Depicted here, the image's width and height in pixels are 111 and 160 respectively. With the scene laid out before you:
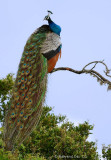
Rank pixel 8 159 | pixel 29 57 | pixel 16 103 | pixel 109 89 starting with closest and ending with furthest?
pixel 8 159 < pixel 16 103 < pixel 29 57 < pixel 109 89

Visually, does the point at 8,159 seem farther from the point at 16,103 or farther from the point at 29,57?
the point at 29,57

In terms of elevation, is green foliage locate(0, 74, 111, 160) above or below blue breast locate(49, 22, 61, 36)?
below

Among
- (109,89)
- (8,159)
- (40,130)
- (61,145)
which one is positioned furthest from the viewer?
(40,130)

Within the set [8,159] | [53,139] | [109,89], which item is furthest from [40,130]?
[8,159]

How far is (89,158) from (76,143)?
87 cm

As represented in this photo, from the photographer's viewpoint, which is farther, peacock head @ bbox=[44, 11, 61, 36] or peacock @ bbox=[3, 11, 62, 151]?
peacock head @ bbox=[44, 11, 61, 36]

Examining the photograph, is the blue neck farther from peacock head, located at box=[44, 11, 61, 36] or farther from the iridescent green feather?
the iridescent green feather

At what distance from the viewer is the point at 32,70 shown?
920 cm

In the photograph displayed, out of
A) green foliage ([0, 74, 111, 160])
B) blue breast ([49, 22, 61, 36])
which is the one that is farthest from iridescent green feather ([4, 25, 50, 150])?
green foliage ([0, 74, 111, 160])

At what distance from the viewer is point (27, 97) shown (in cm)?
883

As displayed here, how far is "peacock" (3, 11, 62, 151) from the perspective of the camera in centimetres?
837

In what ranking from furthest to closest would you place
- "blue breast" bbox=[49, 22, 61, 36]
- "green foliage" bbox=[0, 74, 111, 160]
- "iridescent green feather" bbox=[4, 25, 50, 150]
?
"green foliage" bbox=[0, 74, 111, 160]
"blue breast" bbox=[49, 22, 61, 36]
"iridescent green feather" bbox=[4, 25, 50, 150]

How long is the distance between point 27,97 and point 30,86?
35cm

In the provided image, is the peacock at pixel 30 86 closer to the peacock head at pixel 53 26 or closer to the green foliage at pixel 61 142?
the peacock head at pixel 53 26
